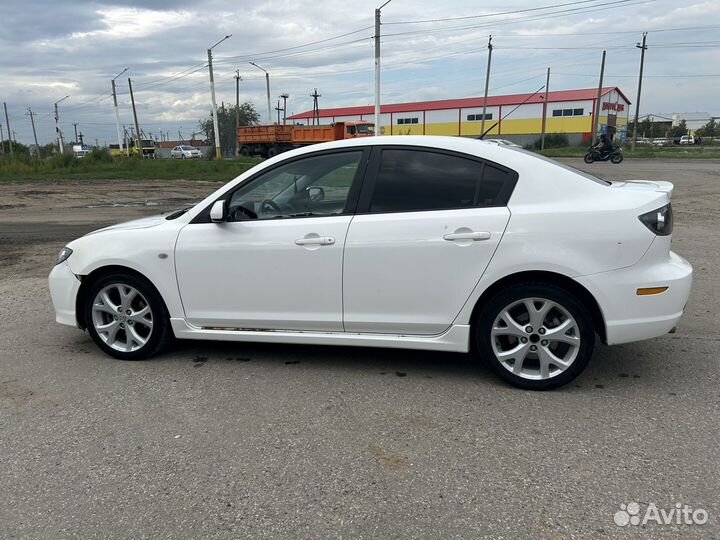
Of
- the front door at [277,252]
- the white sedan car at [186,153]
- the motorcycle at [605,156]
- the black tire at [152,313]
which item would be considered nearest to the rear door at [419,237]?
the front door at [277,252]

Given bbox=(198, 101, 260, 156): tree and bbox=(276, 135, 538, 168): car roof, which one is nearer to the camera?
bbox=(276, 135, 538, 168): car roof

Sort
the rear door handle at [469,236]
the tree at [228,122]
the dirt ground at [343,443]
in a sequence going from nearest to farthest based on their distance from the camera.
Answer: the dirt ground at [343,443]
the rear door handle at [469,236]
the tree at [228,122]

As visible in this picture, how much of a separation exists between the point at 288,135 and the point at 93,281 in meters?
44.7

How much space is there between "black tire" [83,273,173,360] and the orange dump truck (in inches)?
1518

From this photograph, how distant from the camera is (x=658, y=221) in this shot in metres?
3.84

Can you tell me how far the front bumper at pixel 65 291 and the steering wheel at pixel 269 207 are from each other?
1655mm

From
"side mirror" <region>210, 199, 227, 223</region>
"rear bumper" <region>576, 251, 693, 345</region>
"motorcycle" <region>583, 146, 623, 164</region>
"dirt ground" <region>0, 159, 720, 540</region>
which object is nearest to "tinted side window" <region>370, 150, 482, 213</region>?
"rear bumper" <region>576, 251, 693, 345</region>

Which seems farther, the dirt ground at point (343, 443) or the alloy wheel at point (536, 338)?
the alloy wheel at point (536, 338)

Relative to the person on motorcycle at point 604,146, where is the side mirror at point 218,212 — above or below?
above

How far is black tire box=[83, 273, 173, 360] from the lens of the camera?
4.64 m

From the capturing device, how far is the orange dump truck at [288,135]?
4316 cm

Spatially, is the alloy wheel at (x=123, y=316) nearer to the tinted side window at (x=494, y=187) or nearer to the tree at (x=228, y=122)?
the tinted side window at (x=494, y=187)

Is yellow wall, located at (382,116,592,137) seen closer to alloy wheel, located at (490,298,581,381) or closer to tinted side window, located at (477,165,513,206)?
tinted side window, located at (477,165,513,206)

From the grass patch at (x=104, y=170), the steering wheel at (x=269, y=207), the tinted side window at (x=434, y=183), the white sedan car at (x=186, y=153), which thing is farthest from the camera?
the white sedan car at (x=186, y=153)
